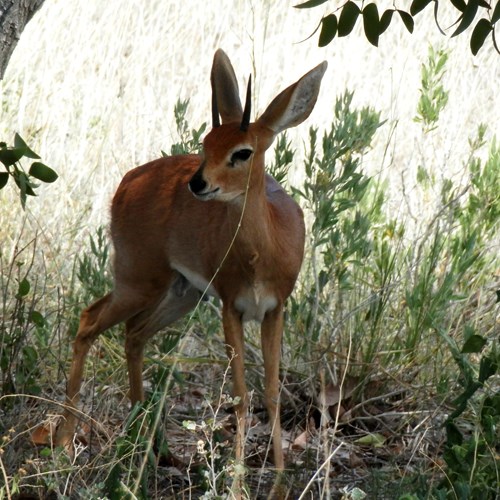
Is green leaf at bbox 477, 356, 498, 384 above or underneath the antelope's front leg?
underneath

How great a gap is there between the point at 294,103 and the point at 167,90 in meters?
4.23

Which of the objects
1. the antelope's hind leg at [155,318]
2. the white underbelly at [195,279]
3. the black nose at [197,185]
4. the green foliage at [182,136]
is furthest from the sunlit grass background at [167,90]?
the black nose at [197,185]

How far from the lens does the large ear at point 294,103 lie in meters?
4.38

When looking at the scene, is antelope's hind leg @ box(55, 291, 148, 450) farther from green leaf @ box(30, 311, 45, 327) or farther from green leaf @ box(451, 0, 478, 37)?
green leaf @ box(451, 0, 478, 37)

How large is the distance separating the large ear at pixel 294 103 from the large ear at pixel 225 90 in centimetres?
19

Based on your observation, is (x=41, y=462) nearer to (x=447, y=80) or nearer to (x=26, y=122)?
(x=26, y=122)

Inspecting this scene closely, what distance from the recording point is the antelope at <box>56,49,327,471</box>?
4.35 meters

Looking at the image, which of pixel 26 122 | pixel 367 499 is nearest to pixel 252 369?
pixel 367 499

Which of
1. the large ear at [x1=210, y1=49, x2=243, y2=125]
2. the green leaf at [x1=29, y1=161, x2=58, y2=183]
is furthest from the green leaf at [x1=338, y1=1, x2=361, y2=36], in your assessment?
the large ear at [x1=210, y1=49, x2=243, y2=125]

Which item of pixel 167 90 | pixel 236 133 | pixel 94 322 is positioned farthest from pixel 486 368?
pixel 167 90

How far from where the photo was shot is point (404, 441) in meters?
4.96

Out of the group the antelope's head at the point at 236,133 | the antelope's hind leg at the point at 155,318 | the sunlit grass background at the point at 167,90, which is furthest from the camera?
the sunlit grass background at the point at 167,90

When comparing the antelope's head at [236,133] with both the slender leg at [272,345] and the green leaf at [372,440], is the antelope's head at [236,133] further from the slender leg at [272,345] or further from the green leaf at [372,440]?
the green leaf at [372,440]

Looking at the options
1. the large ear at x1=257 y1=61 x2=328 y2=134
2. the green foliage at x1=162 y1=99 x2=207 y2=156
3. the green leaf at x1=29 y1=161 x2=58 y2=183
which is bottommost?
the green leaf at x1=29 y1=161 x2=58 y2=183
